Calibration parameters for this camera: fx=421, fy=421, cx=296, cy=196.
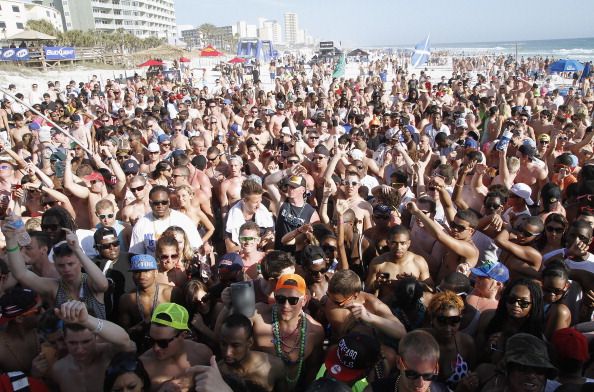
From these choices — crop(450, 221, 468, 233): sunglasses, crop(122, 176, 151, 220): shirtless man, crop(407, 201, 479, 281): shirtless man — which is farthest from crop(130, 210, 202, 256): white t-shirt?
crop(450, 221, 468, 233): sunglasses

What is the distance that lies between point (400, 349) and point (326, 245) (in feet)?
5.10

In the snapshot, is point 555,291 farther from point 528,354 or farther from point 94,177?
point 94,177

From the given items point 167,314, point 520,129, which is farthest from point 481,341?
point 520,129

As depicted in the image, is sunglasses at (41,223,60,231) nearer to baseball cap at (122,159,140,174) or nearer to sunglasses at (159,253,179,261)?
sunglasses at (159,253,179,261)

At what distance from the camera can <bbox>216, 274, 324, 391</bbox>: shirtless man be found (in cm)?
281

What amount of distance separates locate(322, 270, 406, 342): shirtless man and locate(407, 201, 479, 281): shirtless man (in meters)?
0.99

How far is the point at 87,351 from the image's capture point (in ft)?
8.23

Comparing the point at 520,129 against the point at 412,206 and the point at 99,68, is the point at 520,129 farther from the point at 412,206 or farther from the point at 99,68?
the point at 99,68

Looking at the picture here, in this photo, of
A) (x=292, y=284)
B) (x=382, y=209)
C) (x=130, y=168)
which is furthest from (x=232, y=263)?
(x=130, y=168)

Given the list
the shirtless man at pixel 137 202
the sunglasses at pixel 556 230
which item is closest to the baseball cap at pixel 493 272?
the sunglasses at pixel 556 230

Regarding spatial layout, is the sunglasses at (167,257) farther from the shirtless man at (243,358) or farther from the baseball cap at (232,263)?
the shirtless man at (243,358)

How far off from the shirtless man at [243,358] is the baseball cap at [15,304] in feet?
4.24

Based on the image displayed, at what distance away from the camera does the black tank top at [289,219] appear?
4468 millimetres

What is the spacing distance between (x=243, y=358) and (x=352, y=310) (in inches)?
28.7
